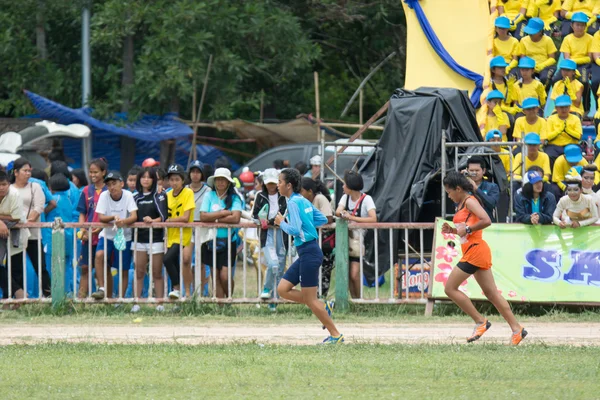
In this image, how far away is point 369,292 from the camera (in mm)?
16094

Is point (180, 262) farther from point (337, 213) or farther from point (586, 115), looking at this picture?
point (586, 115)

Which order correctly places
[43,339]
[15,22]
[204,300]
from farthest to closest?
[15,22] < [204,300] < [43,339]

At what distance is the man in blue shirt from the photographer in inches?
559

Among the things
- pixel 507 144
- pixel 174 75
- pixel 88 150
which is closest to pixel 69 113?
pixel 88 150

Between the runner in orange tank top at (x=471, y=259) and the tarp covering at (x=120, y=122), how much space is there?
48.0 feet

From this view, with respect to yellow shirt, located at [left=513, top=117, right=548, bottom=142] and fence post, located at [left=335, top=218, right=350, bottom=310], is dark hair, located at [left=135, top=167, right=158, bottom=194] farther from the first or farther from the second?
yellow shirt, located at [left=513, top=117, right=548, bottom=142]

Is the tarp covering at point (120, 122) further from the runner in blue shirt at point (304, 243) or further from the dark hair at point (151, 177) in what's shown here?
the runner in blue shirt at point (304, 243)

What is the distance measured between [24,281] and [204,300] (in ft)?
7.59

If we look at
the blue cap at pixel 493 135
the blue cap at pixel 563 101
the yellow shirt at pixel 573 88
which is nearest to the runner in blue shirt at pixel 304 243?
the blue cap at pixel 493 135

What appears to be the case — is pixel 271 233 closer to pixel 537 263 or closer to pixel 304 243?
pixel 304 243

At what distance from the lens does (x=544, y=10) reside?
62.6 ft

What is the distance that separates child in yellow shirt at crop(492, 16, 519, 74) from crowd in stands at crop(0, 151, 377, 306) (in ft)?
16.0

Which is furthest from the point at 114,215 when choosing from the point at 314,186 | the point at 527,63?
the point at 527,63

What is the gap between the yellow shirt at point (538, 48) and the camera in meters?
18.3
